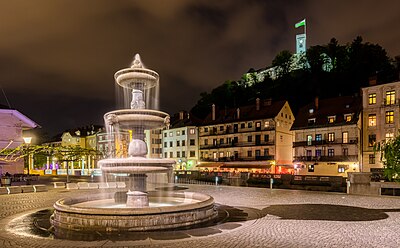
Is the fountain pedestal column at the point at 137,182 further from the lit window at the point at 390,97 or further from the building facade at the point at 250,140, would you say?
the building facade at the point at 250,140

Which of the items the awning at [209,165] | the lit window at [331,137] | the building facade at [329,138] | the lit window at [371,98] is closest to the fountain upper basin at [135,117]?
the building facade at [329,138]

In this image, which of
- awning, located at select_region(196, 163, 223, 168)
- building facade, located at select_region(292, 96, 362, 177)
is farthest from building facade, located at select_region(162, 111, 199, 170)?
building facade, located at select_region(292, 96, 362, 177)

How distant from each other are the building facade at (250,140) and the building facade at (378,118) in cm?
1418

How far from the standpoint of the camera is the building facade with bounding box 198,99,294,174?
5781 centimetres

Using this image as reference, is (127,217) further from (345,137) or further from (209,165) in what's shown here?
(209,165)

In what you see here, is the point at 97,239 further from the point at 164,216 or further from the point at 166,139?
the point at 166,139

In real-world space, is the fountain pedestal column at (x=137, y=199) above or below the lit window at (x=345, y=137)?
below

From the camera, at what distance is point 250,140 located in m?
61.1

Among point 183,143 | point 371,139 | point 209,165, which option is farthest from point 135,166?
point 183,143

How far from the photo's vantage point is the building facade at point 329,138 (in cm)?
4800

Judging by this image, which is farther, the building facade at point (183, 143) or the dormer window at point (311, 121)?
the building facade at point (183, 143)

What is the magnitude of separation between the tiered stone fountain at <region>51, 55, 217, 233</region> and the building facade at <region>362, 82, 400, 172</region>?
125 feet

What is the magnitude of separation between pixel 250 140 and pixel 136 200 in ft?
159

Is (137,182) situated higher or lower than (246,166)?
higher
